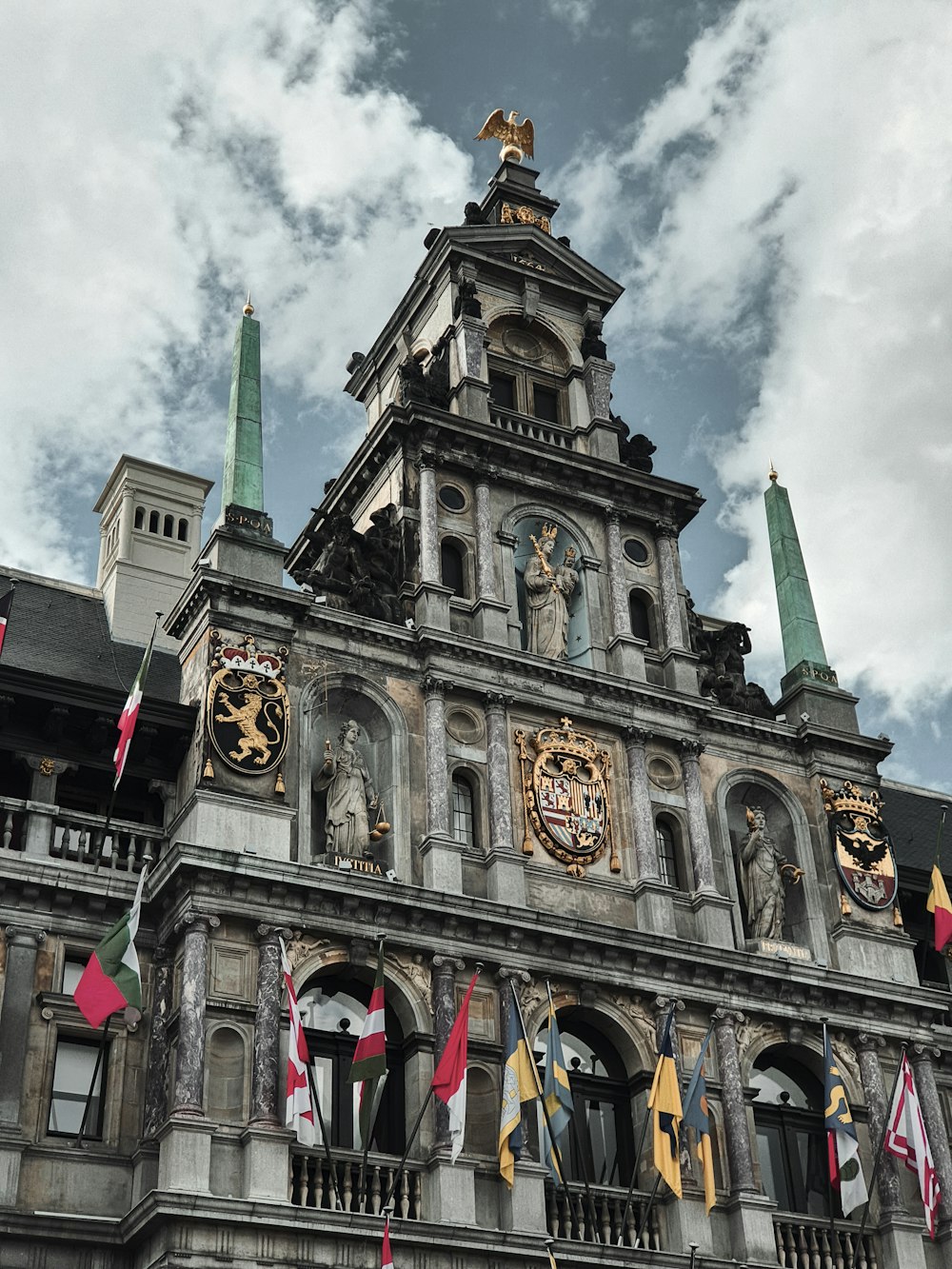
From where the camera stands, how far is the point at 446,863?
34.7 meters

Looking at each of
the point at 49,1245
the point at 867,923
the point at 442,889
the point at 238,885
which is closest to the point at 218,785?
the point at 238,885

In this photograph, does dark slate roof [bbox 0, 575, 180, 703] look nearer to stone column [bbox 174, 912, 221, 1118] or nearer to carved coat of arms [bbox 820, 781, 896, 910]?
stone column [bbox 174, 912, 221, 1118]

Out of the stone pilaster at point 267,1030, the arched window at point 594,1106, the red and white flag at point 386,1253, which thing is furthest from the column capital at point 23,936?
the arched window at point 594,1106

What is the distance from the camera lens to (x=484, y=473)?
40.7 meters

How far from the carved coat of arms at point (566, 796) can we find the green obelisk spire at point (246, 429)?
7.68 meters

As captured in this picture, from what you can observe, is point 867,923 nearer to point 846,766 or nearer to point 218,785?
point 846,766

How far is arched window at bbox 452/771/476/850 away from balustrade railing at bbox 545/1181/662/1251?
7080mm

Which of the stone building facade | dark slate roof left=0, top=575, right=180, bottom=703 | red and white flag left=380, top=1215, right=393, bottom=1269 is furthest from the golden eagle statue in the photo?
red and white flag left=380, top=1215, right=393, bottom=1269

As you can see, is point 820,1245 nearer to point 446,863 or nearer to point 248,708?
point 446,863

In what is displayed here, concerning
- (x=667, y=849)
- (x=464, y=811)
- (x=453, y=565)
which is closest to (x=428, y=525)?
(x=453, y=565)

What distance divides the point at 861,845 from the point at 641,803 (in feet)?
18.7

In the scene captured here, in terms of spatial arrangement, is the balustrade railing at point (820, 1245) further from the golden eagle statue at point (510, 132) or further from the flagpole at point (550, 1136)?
the golden eagle statue at point (510, 132)

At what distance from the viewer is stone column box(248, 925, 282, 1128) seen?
98.8ft

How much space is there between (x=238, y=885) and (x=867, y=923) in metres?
14.7
